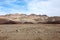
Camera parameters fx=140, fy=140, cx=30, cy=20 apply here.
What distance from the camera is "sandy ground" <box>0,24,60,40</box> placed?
3.95 meters

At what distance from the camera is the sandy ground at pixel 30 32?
3.95 m

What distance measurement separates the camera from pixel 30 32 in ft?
14.1

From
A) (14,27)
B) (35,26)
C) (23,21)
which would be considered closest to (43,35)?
(35,26)

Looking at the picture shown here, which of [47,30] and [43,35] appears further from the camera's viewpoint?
[47,30]

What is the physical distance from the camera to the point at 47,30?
448 cm

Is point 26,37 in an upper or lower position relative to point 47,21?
lower

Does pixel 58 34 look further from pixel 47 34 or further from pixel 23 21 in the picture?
pixel 23 21

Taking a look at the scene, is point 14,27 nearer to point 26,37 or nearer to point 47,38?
point 26,37

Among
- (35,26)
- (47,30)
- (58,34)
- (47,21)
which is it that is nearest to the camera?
(58,34)

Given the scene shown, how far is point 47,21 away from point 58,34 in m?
1.05

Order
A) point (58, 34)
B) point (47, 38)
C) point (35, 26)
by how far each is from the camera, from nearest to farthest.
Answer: point (47, 38)
point (58, 34)
point (35, 26)

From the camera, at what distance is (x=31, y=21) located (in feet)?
17.4

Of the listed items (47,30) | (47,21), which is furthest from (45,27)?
(47,21)

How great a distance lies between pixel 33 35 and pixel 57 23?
4.49 ft
